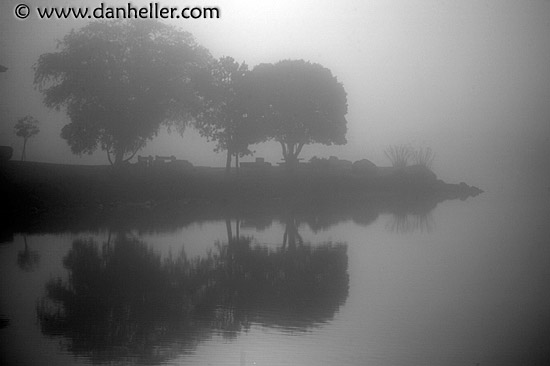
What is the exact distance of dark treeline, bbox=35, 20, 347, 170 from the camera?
39.2m

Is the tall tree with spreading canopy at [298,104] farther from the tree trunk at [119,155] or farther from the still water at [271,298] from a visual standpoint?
the still water at [271,298]

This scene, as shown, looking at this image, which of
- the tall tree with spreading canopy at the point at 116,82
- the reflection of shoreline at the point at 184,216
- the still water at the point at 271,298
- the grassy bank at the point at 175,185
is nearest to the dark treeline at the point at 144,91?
the tall tree with spreading canopy at the point at 116,82

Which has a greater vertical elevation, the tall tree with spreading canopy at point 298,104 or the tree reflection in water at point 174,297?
the tall tree with spreading canopy at point 298,104

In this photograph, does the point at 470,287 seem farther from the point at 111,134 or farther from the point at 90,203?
the point at 111,134

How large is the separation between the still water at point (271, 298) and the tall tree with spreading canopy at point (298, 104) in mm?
33054

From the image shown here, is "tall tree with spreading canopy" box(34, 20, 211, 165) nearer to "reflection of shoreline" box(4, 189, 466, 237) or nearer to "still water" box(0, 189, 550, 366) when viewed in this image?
"reflection of shoreline" box(4, 189, 466, 237)

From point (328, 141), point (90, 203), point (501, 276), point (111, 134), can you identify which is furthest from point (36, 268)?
point (328, 141)

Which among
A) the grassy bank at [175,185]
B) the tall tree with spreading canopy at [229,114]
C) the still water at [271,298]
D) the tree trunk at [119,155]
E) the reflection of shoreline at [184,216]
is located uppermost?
the tall tree with spreading canopy at [229,114]

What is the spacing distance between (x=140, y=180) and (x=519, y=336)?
2866 centimetres

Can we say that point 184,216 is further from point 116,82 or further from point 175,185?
point 116,82

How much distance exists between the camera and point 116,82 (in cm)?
3972

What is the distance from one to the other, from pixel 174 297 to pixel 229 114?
3726 centimetres

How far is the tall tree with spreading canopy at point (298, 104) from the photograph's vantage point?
5131 cm

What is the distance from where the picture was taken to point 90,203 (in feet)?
91.8
